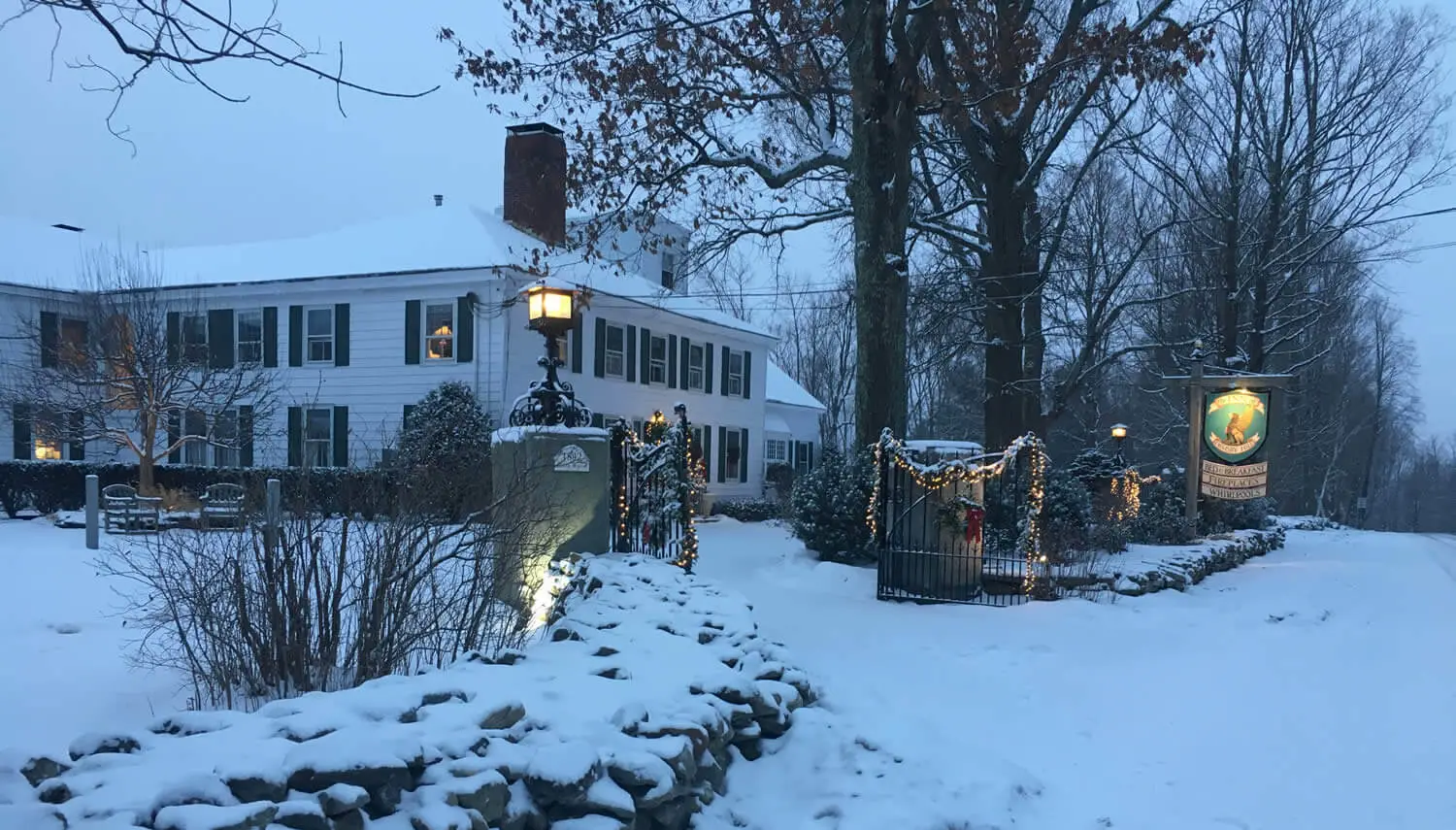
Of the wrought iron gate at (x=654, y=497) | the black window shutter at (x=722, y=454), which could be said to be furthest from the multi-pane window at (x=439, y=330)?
the wrought iron gate at (x=654, y=497)

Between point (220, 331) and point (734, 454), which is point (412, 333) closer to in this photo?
point (220, 331)

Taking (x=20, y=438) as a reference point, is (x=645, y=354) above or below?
above

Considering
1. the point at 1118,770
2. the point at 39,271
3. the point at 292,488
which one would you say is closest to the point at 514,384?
the point at 39,271

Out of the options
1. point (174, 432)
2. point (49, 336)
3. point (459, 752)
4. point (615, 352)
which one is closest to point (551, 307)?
point (459, 752)

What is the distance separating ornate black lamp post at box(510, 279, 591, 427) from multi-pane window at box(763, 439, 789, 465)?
75.4 feet

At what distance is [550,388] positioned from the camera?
26.6 ft

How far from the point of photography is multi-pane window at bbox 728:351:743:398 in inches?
1056

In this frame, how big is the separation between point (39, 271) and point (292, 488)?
71.7ft

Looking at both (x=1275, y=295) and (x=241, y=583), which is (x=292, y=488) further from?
(x=1275, y=295)

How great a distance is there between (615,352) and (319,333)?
6505 mm

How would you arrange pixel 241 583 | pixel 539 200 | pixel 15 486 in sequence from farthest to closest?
pixel 539 200 → pixel 15 486 → pixel 241 583

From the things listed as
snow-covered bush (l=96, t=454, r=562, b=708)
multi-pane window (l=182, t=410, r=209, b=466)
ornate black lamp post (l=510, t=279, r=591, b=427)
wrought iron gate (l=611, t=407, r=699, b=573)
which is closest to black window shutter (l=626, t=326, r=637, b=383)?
multi-pane window (l=182, t=410, r=209, b=466)

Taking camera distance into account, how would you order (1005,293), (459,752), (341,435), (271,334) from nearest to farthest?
(459,752) < (1005,293) < (341,435) < (271,334)

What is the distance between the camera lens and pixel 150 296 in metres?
18.8
